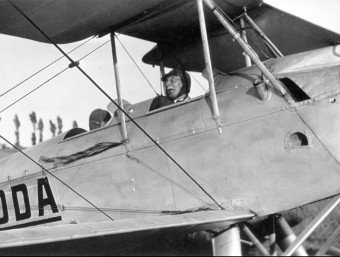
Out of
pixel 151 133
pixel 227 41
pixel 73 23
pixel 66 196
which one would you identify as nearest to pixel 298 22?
pixel 227 41

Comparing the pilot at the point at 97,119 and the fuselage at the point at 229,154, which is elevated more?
the pilot at the point at 97,119

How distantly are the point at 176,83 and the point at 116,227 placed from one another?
2.27 m

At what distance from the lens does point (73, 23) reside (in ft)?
15.9

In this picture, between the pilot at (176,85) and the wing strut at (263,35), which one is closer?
the wing strut at (263,35)

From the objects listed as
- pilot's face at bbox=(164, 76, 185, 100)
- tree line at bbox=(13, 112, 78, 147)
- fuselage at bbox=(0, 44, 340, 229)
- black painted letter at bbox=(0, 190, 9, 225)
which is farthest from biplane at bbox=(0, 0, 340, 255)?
tree line at bbox=(13, 112, 78, 147)

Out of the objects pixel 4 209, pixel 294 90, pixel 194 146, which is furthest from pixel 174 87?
pixel 4 209

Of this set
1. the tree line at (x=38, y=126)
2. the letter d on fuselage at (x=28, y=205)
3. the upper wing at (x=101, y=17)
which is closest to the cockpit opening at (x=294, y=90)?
the upper wing at (x=101, y=17)

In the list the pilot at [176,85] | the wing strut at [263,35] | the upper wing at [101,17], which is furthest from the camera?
the pilot at [176,85]

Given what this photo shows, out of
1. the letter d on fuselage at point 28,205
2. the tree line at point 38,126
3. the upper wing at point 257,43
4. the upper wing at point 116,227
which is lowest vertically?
the upper wing at point 116,227

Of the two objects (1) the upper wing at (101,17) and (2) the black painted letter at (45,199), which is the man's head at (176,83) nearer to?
(1) the upper wing at (101,17)

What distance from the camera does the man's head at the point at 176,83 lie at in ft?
15.9

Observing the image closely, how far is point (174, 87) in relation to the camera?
191 inches

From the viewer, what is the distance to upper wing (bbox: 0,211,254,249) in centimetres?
261

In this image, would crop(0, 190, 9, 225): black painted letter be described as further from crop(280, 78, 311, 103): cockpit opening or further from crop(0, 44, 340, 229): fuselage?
crop(280, 78, 311, 103): cockpit opening
